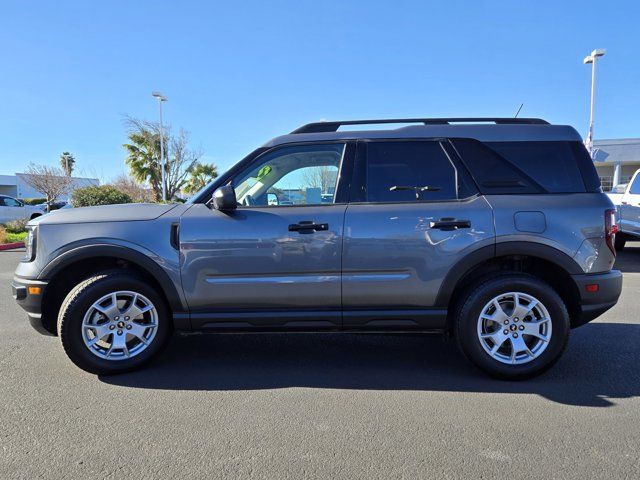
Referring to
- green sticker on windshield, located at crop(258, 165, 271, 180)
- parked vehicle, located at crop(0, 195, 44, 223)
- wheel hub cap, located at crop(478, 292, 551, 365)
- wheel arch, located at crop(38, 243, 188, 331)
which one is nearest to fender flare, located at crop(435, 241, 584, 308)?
wheel hub cap, located at crop(478, 292, 551, 365)

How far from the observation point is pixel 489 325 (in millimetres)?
3646

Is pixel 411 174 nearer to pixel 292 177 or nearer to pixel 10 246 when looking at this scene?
pixel 292 177

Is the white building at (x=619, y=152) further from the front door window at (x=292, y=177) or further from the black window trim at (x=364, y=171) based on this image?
the front door window at (x=292, y=177)

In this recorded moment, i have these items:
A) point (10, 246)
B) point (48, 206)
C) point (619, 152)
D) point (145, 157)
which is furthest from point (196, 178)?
point (619, 152)

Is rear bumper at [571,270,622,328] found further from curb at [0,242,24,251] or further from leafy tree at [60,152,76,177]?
leafy tree at [60,152,76,177]

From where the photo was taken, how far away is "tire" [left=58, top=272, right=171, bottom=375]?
11.8 ft

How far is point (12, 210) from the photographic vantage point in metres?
19.4

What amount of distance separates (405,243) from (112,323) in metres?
2.43

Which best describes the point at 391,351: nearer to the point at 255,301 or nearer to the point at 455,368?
the point at 455,368

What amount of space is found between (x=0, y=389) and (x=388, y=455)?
2.95 meters

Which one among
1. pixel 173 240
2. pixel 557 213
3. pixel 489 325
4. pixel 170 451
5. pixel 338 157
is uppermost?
pixel 338 157

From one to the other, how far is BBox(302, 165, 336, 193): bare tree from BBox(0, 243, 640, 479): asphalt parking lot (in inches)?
61.1

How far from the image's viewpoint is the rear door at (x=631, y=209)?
10.4m

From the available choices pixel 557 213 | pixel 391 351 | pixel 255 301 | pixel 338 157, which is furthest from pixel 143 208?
pixel 557 213
